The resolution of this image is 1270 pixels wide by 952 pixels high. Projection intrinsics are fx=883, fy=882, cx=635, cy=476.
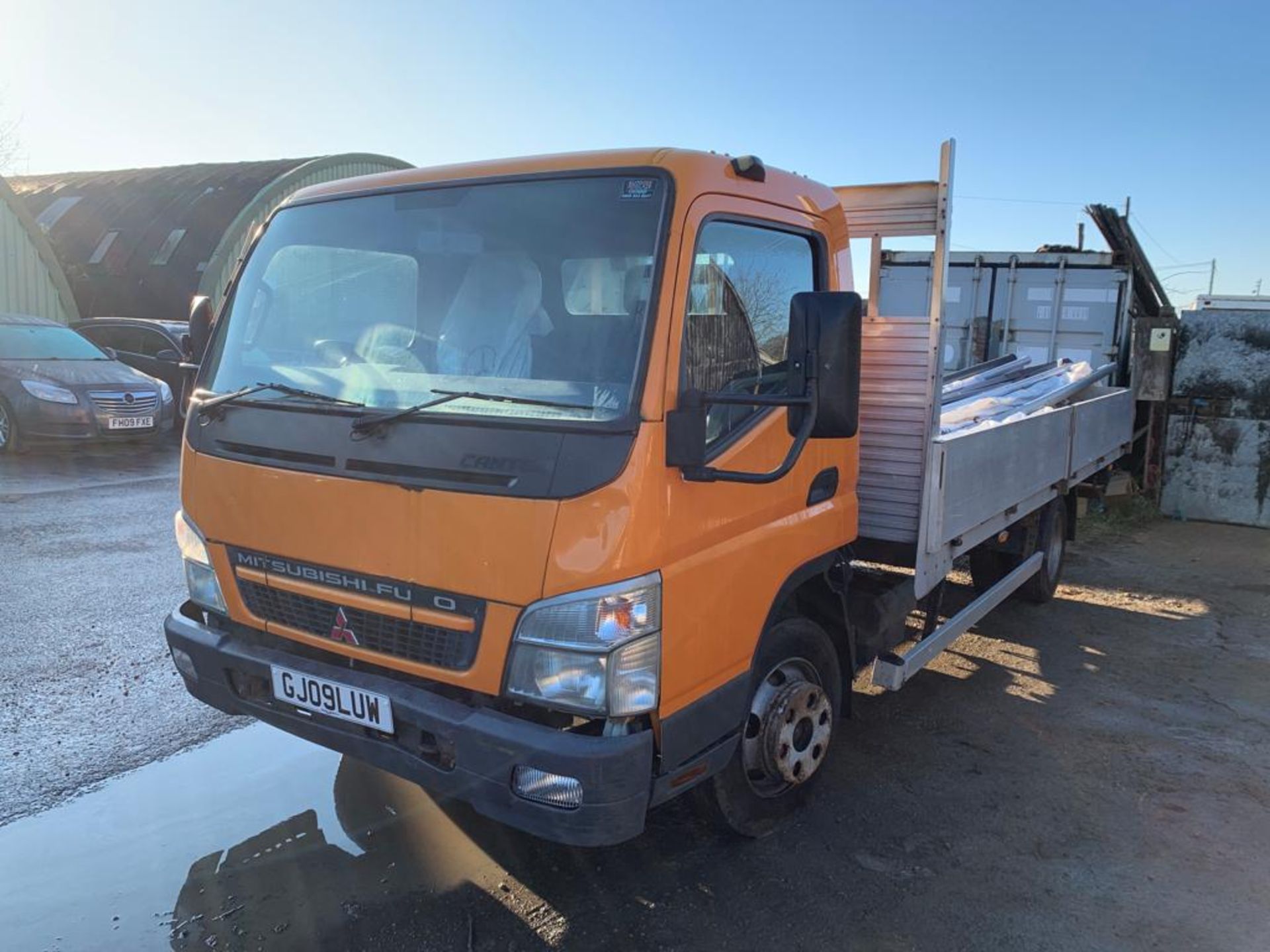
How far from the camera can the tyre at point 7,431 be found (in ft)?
35.6

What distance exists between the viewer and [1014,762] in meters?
4.11

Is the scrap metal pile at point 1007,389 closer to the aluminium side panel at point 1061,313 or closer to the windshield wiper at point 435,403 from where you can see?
the aluminium side panel at point 1061,313

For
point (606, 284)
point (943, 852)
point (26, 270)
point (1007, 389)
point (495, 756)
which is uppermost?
point (26, 270)

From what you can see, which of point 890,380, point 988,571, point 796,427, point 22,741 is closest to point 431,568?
point 796,427

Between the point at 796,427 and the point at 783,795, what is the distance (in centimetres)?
151

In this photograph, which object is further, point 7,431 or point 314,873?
point 7,431

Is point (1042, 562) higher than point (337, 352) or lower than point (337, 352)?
lower

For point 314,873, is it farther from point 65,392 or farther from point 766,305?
point 65,392

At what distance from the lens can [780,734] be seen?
3.21 m

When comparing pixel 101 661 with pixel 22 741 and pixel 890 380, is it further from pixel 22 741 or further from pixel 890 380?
pixel 890 380

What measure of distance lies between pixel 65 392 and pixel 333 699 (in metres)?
10.4

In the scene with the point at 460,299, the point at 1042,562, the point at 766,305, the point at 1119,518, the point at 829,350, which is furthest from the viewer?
the point at 1119,518

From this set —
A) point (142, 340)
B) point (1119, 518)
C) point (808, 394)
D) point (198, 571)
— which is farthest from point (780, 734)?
point (142, 340)

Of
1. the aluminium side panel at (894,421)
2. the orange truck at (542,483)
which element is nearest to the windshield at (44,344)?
the orange truck at (542,483)
